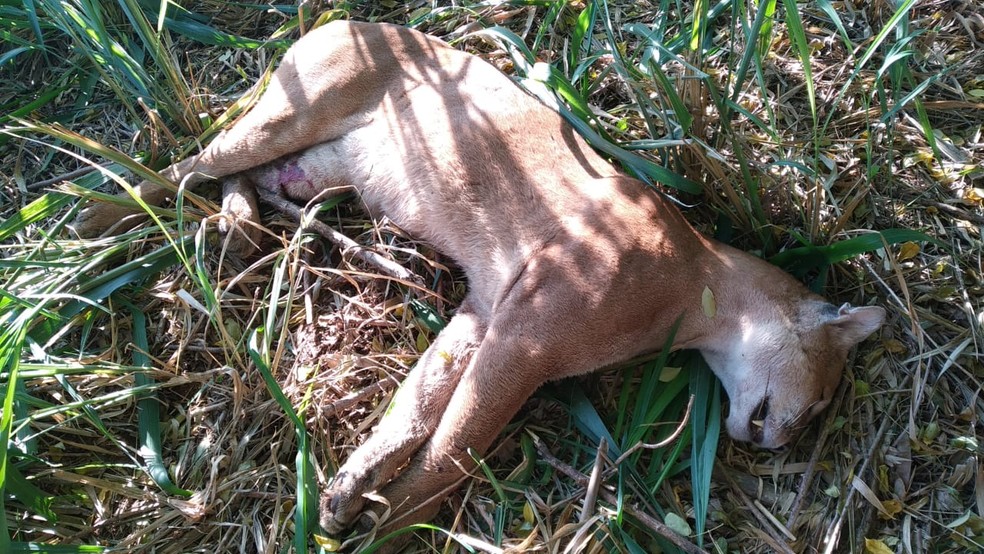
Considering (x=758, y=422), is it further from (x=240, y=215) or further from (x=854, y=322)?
(x=240, y=215)

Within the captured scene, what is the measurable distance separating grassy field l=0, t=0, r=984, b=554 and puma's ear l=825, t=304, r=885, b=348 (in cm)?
21

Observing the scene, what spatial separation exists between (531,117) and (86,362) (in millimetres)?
2283

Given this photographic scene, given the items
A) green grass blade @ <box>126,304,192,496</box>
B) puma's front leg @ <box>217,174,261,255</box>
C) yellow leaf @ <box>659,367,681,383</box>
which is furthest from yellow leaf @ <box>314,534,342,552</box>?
yellow leaf @ <box>659,367,681,383</box>

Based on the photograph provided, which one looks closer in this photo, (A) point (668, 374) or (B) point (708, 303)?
(B) point (708, 303)

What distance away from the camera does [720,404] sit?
3139 mm

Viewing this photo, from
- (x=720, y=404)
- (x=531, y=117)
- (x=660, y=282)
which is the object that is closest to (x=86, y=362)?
(x=531, y=117)

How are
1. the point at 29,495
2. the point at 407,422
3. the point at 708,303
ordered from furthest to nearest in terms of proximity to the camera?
the point at 708,303
the point at 407,422
the point at 29,495

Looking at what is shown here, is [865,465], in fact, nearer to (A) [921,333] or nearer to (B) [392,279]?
(A) [921,333]

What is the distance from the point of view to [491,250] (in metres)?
3.22

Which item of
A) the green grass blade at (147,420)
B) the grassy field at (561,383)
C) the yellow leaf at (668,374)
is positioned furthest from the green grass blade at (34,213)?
the yellow leaf at (668,374)

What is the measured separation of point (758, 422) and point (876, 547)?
618 millimetres

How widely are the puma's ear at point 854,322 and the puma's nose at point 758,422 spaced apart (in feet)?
1.41

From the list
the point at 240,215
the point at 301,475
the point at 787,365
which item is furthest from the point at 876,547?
the point at 240,215

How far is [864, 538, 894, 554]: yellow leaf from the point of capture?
268 centimetres
